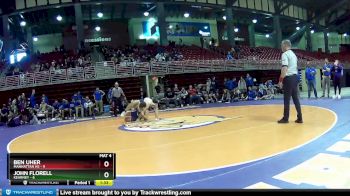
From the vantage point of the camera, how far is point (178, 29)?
29.4 m

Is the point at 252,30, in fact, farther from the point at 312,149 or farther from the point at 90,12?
the point at 312,149

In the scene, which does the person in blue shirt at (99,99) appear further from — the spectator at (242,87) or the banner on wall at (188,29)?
the banner on wall at (188,29)

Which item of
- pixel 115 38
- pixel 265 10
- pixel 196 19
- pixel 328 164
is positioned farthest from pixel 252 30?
pixel 328 164

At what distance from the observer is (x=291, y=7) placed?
3300cm

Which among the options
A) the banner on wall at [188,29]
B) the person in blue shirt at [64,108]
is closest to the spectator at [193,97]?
the person in blue shirt at [64,108]

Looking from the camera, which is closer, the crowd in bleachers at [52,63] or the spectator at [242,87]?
the spectator at [242,87]

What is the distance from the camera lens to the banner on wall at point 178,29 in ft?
91.0

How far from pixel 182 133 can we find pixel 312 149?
273cm

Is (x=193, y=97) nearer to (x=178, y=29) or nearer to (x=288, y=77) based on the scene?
(x=288, y=77)
